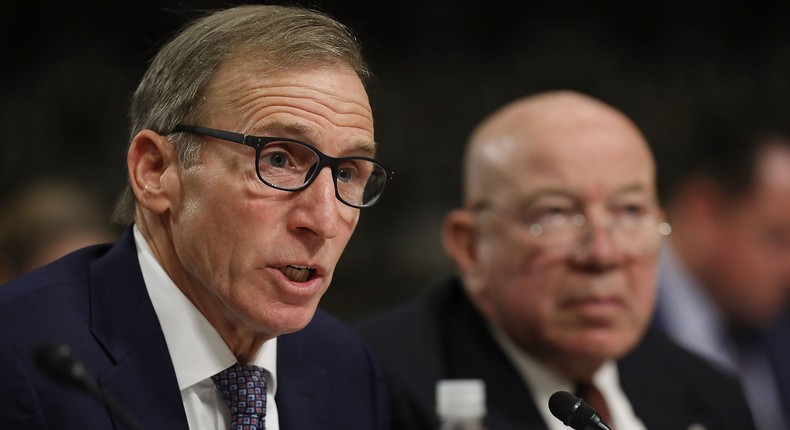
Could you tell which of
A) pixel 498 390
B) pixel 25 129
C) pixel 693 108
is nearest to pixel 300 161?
pixel 498 390

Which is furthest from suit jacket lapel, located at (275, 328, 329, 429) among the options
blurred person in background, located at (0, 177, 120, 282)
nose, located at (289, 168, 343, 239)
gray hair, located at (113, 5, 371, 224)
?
blurred person in background, located at (0, 177, 120, 282)

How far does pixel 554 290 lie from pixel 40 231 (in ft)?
5.93

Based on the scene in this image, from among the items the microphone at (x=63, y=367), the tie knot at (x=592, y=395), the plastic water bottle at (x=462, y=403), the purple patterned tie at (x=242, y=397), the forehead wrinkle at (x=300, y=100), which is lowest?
the tie knot at (x=592, y=395)

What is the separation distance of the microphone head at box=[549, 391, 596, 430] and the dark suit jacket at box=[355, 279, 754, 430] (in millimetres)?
778

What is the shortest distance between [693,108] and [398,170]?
1626 mm

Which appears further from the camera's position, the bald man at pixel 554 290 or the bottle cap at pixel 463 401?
the bald man at pixel 554 290

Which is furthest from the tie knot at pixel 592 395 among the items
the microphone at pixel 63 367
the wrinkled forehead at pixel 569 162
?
the microphone at pixel 63 367

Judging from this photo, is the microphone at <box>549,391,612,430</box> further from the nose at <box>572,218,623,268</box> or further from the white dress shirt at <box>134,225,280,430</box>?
the nose at <box>572,218,623,268</box>

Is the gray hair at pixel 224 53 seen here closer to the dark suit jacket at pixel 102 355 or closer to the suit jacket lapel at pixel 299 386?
the dark suit jacket at pixel 102 355

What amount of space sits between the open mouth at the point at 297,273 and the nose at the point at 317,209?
0.07 m

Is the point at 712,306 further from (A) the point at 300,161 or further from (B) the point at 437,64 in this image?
(A) the point at 300,161

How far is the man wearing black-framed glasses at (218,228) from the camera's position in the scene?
176 centimetres

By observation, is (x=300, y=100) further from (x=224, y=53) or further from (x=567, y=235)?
(x=567, y=235)

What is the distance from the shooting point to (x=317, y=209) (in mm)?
1781
